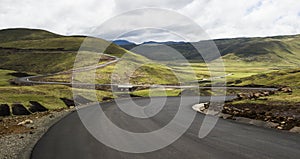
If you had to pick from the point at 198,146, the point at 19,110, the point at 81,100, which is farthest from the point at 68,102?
the point at 198,146

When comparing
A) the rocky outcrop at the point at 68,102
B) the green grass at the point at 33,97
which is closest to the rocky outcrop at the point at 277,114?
the green grass at the point at 33,97

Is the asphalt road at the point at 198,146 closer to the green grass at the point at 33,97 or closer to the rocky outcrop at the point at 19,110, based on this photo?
the rocky outcrop at the point at 19,110

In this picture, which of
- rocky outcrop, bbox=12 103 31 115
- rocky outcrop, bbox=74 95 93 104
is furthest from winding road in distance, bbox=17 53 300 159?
rocky outcrop, bbox=74 95 93 104

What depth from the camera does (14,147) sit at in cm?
1975

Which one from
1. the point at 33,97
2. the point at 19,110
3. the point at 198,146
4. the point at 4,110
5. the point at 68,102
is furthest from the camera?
the point at 68,102

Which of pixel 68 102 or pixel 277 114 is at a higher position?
pixel 277 114

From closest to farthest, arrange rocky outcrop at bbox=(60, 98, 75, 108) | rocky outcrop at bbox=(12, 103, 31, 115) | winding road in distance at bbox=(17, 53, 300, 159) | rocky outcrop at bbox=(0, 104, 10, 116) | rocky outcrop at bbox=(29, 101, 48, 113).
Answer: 1. winding road in distance at bbox=(17, 53, 300, 159)
2. rocky outcrop at bbox=(0, 104, 10, 116)
3. rocky outcrop at bbox=(12, 103, 31, 115)
4. rocky outcrop at bbox=(29, 101, 48, 113)
5. rocky outcrop at bbox=(60, 98, 75, 108)

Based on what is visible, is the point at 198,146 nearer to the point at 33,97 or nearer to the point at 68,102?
the point at 33,97

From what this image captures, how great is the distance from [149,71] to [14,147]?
13894cm

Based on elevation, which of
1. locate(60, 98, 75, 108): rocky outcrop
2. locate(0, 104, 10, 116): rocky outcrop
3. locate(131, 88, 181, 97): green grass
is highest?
locate(0, 104, 10, 116): rocky outcrop

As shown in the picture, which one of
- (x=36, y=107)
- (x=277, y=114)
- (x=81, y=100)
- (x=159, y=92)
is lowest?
(x=159, y=92)

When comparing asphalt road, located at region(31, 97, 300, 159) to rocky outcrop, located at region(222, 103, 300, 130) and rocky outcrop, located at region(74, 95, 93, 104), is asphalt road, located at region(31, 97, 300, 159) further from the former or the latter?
rocky outcrop, located at region(74, 95, 93, 104)

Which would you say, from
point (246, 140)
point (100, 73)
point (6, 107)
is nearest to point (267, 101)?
point (246, 140)

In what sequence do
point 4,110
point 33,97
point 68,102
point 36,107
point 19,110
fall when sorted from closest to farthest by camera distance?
point 4,110
point 19,110
point 36,107
point 33,97
point 68,102
